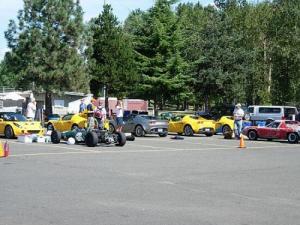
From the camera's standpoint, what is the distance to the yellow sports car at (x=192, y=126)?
32.1m

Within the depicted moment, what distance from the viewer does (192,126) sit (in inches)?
1270

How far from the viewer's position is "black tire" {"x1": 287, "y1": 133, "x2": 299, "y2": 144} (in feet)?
89.8

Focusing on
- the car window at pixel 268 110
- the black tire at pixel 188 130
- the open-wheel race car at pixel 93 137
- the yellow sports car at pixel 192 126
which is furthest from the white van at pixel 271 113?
the open-wheel race car at pixel 93 137

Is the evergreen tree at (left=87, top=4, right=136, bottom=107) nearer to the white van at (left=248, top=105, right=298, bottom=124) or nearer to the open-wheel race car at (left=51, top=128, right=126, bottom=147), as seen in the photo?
the white van at (left=248, top=105, right=298, bottom=124)

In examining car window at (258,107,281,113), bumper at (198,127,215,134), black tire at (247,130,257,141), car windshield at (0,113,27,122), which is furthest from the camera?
car window at (258,107,281,113)

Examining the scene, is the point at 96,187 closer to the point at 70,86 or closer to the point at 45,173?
the point at 45,173

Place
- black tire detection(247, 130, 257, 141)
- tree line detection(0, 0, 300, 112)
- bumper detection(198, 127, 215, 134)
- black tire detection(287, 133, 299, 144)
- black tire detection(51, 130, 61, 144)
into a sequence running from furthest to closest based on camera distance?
tree line detection(0, 0, 300, 112) → bumper detection(198, 127, 215, 134) → black tire detection(247, 130, 257, 141) → black tire detection(287, 133, 299, 144) → black tire detection(51, 130, 61, 144)

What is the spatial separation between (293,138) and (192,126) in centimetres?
675

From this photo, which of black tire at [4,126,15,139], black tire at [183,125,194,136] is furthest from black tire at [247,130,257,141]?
black tire at [4,126,15,139]

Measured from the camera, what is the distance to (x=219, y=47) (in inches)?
2071

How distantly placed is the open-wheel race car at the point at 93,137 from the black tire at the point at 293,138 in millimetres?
10179

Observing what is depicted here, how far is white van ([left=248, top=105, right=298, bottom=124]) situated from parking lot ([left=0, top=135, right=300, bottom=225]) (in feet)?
77.0

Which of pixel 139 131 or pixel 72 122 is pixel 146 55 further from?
pixel 72 122

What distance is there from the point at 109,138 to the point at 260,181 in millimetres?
9982
